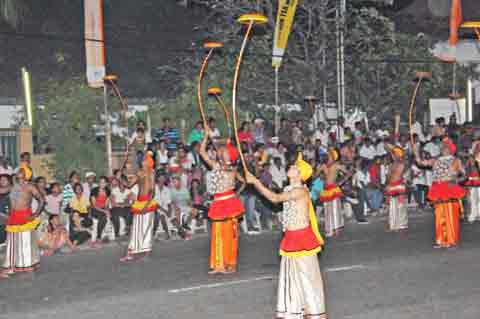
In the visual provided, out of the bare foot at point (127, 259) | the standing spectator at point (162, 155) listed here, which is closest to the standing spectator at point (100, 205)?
the standing spectator at point (162, 155)

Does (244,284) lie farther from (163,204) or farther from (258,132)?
(258,132)

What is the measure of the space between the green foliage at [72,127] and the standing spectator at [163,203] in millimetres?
3160

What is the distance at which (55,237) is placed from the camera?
1477 cm

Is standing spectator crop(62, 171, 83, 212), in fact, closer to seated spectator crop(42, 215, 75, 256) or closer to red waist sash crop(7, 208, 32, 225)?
seated spectator crop(42, 215, 75, 256)

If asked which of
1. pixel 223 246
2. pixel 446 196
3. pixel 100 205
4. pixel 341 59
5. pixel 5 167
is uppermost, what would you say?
pixel 341 59

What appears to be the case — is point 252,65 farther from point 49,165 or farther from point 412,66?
point 49,165

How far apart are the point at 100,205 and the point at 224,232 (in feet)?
17.0

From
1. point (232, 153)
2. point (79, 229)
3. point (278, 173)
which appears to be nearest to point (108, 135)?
point (79, 229)

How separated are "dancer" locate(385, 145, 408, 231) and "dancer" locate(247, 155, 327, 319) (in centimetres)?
799

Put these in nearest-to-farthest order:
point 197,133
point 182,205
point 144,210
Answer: point 144,210
point 182,205
point 197,133

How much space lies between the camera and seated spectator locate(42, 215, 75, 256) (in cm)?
1465

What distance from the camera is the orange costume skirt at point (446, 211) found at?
44.3ft

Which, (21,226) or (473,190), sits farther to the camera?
(473,190)

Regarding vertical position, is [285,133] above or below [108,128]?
below
